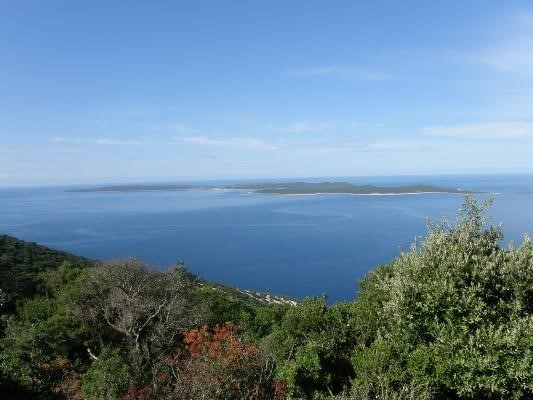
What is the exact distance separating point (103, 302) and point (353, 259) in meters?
79.9

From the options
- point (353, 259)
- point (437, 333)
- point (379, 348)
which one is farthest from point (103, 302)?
point (353, 259)

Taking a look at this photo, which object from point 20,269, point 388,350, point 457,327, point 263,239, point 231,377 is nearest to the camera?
point 231,377

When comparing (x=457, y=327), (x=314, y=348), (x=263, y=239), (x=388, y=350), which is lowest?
(x=263, y=239)

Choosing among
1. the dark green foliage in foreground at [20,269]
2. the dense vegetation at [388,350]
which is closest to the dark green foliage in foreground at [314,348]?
the dense vegetation at [388,350]

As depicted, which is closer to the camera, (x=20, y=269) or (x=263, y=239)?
(x=20, y=269)

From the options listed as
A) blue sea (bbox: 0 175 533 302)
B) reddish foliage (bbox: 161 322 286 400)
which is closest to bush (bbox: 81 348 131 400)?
reddish foliage (bbox: 161 322 286 400)

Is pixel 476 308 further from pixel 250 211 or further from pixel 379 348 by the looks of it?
pixel 250 211

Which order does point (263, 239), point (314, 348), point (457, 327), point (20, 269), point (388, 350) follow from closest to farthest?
point (457, 327), point (388, 350), point (314, 348), point (20, 269), point (263, 239)

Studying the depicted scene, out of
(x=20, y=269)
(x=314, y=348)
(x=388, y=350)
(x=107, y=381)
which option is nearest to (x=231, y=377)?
(x=314, y=348)

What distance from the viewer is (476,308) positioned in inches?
459

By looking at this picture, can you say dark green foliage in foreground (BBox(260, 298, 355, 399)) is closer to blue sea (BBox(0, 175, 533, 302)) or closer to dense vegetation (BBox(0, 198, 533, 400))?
dense vegetation (BBox(0, 198, 533, 400))

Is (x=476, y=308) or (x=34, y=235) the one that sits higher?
(x=476, y=308)

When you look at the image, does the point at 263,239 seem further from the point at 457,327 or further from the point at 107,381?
the point at 457,327

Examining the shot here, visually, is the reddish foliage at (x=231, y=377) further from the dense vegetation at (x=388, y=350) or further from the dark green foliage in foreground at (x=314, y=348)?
the dark green foliage in foreground at (x=314, y=348)
